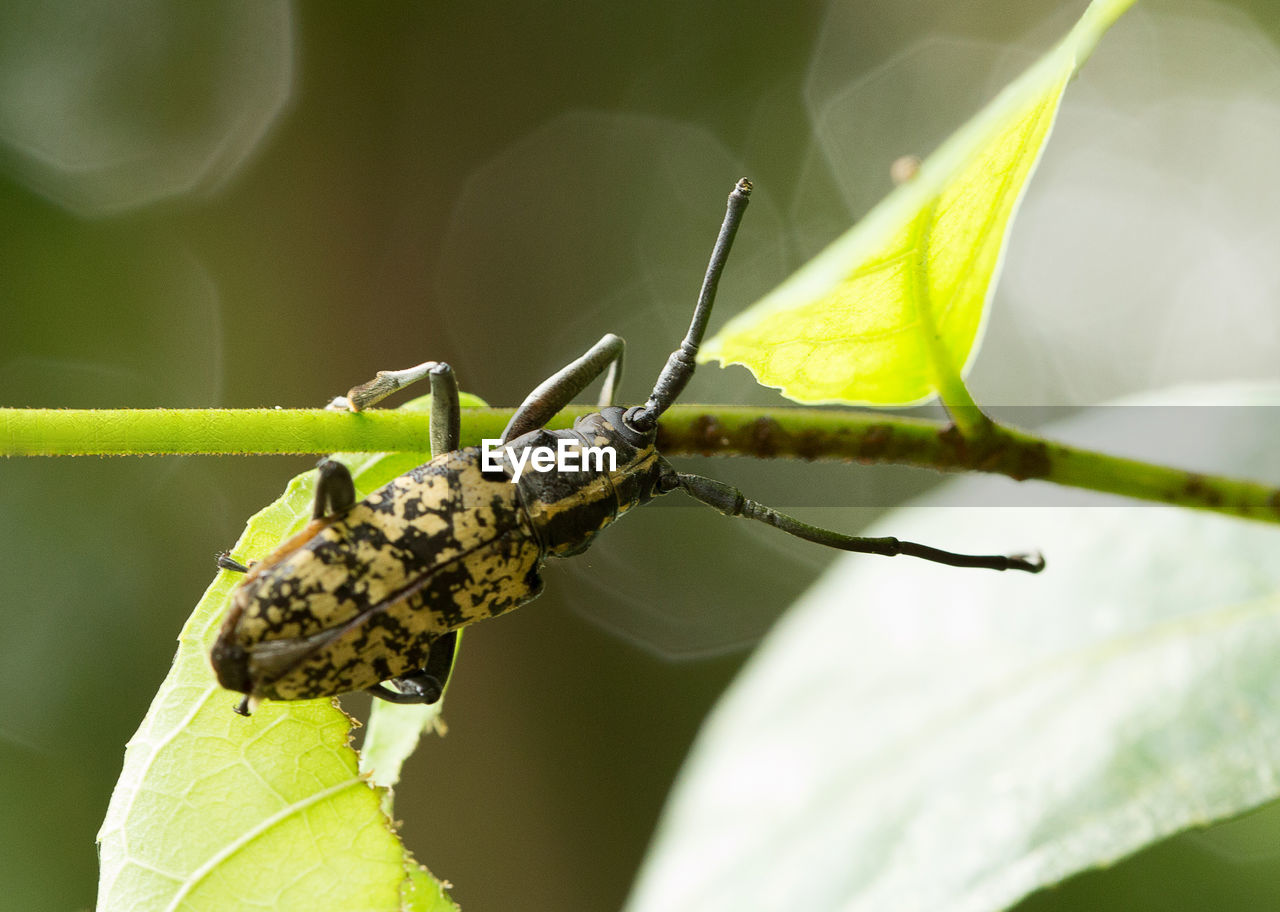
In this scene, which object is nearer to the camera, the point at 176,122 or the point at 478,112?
the point at 176,122

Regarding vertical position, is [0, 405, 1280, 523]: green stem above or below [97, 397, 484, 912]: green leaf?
above

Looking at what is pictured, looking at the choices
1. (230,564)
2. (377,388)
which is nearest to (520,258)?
(377,388)

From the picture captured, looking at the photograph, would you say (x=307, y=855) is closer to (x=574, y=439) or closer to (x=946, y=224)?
(x=574, y=439)

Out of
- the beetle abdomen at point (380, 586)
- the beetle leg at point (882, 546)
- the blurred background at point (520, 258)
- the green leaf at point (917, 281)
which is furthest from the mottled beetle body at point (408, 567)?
the blurred background at point (520, 258)

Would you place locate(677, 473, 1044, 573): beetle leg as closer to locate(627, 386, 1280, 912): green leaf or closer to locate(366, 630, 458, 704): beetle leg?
locate(627, 386, 1280, 912): green leaf

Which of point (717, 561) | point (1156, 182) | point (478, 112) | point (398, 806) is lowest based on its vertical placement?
point (398, 806)

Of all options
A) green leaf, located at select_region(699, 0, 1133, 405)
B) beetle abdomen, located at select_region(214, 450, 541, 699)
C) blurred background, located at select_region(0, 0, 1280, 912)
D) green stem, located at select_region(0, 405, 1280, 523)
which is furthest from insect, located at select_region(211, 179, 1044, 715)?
blurred background, located at select_region(0, 0, 1280, 912)

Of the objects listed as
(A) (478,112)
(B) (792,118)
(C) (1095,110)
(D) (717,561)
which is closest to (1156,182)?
(C) (1095,110)

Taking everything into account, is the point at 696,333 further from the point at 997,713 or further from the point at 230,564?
the point at 997,713
